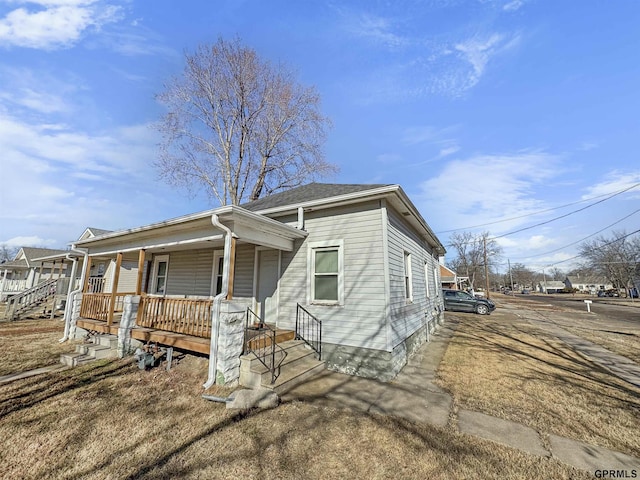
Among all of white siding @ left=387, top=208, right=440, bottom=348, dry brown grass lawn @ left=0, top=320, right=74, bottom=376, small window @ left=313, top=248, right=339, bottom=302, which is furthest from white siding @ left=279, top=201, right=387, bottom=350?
dry brown grass lawn @ left=0, top=320, right=74, bottom=376

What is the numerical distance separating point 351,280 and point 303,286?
1.31 meters

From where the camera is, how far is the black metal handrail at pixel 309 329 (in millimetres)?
6078

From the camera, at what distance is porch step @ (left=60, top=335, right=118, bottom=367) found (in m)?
6.21

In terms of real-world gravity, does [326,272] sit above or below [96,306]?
above

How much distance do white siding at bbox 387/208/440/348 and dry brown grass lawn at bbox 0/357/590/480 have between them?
2.41 meters

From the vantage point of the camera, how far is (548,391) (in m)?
4.77

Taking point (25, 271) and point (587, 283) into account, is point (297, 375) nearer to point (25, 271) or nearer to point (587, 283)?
point (25, 271)

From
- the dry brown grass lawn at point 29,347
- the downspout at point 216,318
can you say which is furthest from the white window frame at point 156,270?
the downspout at point 216,318

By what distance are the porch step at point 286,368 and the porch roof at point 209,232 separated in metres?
2.37

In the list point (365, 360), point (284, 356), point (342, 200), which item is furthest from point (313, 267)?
point (365, 360)

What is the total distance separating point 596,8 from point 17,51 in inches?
665

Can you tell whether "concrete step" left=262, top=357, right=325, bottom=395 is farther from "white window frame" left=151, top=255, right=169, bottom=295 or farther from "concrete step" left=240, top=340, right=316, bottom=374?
"white window frame" left=151, top=255, right=169, bottom=295

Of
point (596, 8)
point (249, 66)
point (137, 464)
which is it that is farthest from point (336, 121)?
point (137, 464)

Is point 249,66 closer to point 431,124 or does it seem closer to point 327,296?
point 431,124
